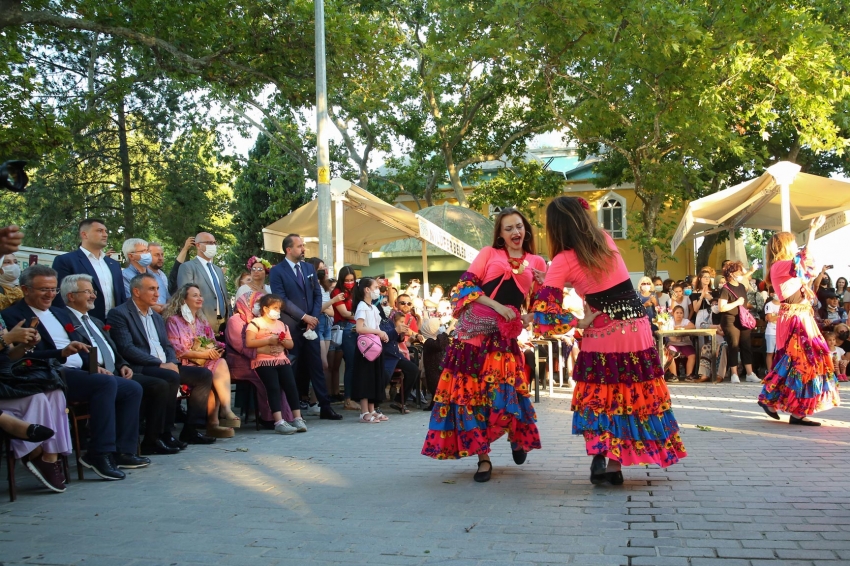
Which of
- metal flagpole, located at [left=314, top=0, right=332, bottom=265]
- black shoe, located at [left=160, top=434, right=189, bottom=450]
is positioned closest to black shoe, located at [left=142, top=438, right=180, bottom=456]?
black shoe, located at [left=160, top=434, right=189, bottom=450]

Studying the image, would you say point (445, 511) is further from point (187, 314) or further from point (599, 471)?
point (187, 314)

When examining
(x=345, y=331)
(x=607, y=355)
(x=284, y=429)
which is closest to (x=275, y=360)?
(x=284, y=429)

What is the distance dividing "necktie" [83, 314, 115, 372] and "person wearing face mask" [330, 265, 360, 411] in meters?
3.93

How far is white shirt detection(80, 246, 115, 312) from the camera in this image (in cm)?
838

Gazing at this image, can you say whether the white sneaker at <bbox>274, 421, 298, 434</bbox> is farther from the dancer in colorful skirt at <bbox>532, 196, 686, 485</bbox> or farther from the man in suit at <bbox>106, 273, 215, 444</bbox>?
the dancer in colorful skirt at <bbox>532, 196, 686, 485</bbox>

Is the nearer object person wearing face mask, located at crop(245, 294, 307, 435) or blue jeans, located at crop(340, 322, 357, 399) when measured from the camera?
person wearing face mask, located at crop(245, 294, 307, 435)

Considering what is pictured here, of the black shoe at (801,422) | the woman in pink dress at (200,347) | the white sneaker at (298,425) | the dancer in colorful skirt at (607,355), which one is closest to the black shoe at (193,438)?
the woman in pink dress at (200,347)

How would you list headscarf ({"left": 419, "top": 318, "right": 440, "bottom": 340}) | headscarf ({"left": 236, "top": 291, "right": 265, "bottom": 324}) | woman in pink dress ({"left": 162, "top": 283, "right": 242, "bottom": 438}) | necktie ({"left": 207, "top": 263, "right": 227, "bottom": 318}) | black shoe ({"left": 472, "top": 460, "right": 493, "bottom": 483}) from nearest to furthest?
1. black shoe ({"left": 472, "top": 460, "right": 493, "bottom": 483})
2. woman in pink dress ({"left": 162, "top": 283, "right": 242, "bottom": 438})
3. headscarf ({"left": 236, "top": 291, "right": 265, "bottom": 324})
4. necktie ({"left": 207, "top": 263, "right": 227, "bottom": 318})
5. headscarf ({"left": 419, "top": 318, "right": 440, "bottom": 340})

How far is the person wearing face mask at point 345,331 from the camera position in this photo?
11305 millimetres

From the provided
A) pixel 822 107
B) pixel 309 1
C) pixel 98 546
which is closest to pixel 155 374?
pixel 98 546

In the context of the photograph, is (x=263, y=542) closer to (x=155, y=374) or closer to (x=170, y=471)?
(x=170, y=471)

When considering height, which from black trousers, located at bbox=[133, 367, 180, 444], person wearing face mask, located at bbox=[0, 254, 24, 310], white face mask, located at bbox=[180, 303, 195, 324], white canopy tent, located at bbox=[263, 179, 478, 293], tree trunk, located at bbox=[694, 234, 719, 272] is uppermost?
tree trunk, located at bbox=[694, 234, 719, 272]

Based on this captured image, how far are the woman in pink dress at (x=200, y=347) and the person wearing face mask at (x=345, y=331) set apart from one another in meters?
2.10

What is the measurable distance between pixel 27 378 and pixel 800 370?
7083 mm
